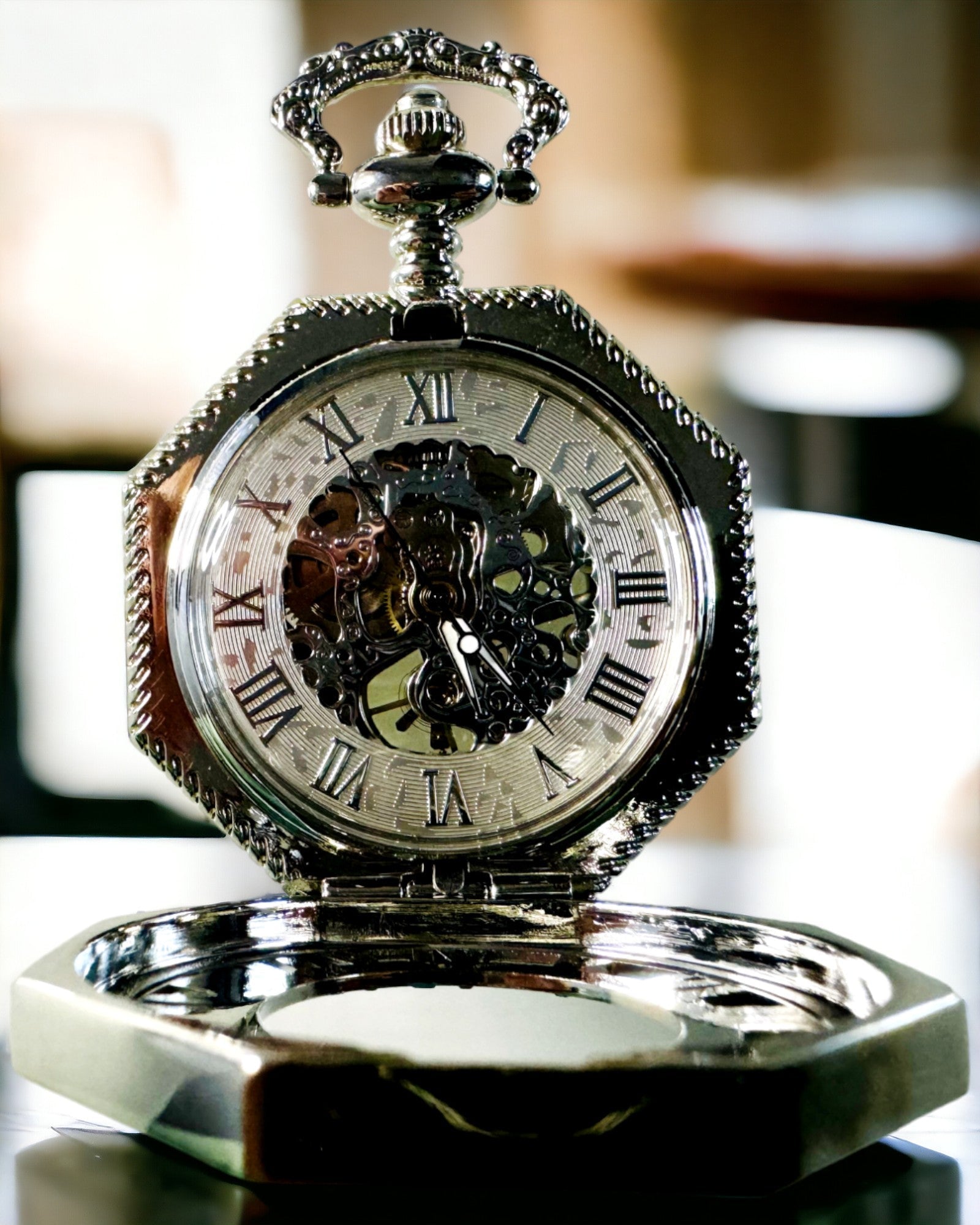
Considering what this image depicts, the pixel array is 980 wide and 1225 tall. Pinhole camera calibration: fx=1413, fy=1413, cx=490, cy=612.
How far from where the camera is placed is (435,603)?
75cm

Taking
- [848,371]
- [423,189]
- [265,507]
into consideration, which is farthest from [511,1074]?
[848,371]

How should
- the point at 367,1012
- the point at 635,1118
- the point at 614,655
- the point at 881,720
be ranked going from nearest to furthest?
the point at 635,1118 < the point at 367,1012 < the point at 614,655 < the point at 881,720

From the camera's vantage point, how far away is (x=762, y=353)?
1.22 m

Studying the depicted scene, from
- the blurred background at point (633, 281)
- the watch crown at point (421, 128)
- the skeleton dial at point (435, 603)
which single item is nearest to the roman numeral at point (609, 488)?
the skeleton dial at point (435, 603)

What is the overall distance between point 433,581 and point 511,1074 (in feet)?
1.04

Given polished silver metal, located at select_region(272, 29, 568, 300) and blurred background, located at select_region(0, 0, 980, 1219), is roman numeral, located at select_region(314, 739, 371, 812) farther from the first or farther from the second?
blurred background, located at select_region(0, 0, 980, 1219)

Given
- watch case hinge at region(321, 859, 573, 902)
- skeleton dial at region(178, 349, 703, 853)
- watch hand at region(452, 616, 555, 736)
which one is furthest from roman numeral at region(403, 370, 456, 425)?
watch case hinge at region(321, 859, 573, 902)

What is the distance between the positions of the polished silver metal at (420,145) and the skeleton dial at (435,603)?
7 cm

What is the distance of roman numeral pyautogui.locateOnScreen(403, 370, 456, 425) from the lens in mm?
760

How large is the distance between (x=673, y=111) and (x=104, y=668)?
689mm

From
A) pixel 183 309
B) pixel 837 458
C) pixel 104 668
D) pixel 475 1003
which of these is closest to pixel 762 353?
pixel 837 458

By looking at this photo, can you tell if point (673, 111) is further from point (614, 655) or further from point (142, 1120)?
point (142, 1120)

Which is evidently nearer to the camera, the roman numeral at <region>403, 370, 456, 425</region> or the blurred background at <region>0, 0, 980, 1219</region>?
the roman numeral at <region>403, 370, 456, 425</region>

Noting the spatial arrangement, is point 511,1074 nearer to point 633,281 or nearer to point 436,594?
point 436,594
